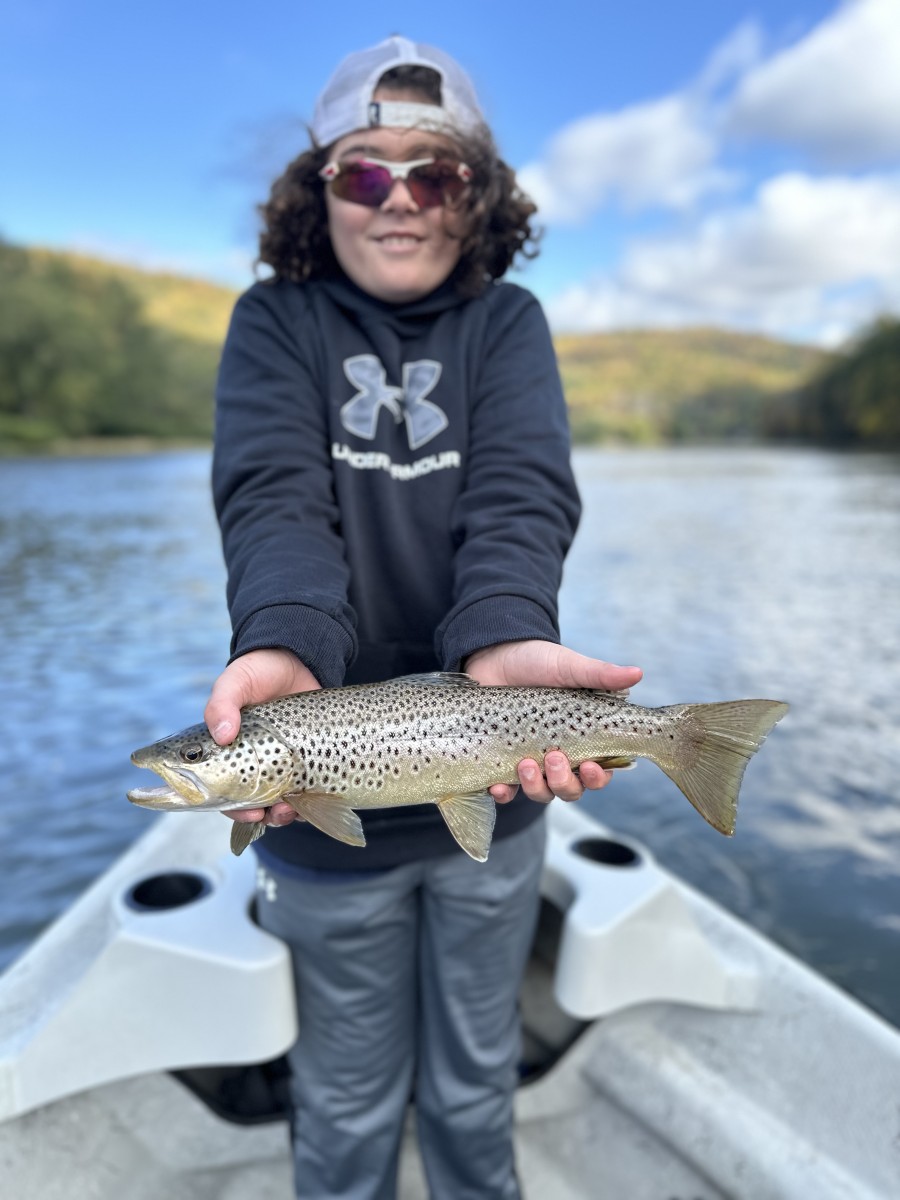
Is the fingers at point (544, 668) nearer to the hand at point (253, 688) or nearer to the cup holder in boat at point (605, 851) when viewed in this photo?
the hand at point (253, 688)

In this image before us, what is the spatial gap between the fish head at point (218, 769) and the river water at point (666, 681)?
193 inches

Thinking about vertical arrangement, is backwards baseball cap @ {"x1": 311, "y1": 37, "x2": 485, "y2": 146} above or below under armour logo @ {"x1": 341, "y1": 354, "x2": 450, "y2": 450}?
above

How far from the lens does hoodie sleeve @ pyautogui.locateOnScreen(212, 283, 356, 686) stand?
8.11 feet

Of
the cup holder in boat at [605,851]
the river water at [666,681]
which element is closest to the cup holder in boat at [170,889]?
the cup holder in boat at [605,851]

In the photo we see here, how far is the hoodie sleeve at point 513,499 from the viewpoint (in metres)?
2.56

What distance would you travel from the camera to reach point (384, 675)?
116 inches

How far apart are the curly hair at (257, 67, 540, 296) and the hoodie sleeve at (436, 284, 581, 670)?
19 centimetres

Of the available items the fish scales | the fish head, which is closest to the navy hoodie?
the fish scales

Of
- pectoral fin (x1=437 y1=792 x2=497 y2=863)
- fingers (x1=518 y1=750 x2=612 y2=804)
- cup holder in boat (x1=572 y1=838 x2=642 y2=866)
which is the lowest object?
cup holder in boat (x1=572 y1=838 x2=642 y2=866)

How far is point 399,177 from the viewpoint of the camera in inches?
116

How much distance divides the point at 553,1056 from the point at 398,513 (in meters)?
2.55

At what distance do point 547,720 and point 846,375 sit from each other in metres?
118

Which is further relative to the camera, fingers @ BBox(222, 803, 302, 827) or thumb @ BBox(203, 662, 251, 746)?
fingers @ BBox(222, 803, 302, 827)

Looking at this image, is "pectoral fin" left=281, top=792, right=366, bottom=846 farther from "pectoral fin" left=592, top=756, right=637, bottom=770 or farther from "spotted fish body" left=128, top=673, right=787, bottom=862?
"pectoral fin" left=592, top=756, right=637, bottom=770
